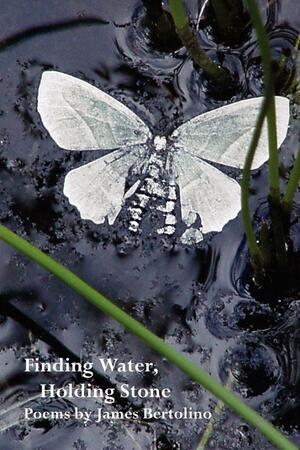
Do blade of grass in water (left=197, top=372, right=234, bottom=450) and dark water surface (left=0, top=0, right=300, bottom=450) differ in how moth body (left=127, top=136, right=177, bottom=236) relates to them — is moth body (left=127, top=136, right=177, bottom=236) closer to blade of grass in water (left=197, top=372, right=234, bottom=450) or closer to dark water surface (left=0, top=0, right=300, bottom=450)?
dark water surface (left=0, top=0, right=300, bottom=450)

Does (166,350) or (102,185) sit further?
(102,185)

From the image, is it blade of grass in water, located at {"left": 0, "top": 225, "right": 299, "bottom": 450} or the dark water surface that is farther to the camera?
the dark water surface

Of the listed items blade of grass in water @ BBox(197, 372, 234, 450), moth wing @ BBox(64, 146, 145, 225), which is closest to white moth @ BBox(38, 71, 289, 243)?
moth wing @ BBox(64, 146, 145, 225)

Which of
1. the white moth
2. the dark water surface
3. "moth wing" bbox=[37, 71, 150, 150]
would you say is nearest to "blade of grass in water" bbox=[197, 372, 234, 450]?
the dark water surface

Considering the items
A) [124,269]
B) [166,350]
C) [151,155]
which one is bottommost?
[166,350]

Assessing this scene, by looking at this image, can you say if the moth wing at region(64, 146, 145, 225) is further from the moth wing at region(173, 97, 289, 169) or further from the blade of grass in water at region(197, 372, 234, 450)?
the blade of grass in water at region(197, 372, 234, 450)

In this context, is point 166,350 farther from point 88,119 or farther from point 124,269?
point 88,119

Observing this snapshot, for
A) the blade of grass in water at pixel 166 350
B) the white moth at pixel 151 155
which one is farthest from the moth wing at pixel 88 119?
the blade of grass in water at pixel 166 350

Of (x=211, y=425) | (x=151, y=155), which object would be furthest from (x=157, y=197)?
(x=211, y=425)

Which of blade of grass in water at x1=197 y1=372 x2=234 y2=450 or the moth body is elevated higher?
the moth body
